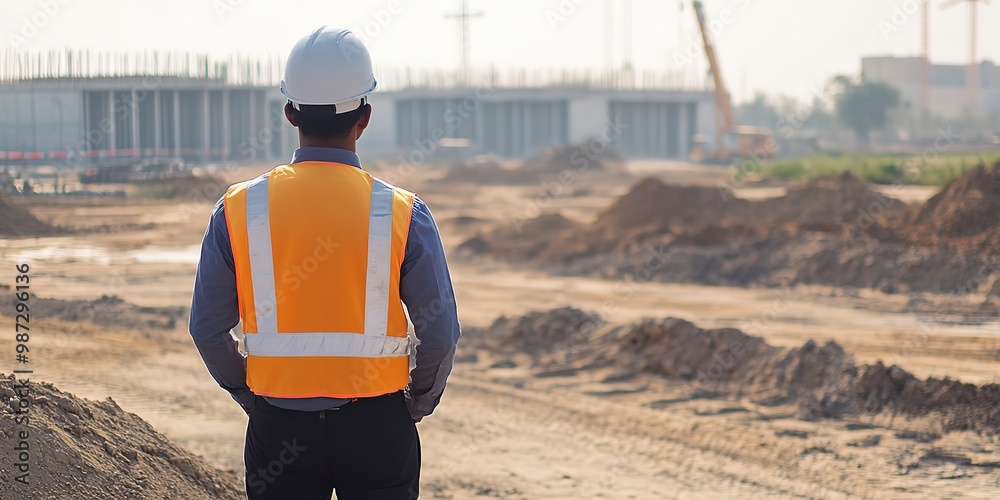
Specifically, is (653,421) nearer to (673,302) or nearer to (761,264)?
(673,302)

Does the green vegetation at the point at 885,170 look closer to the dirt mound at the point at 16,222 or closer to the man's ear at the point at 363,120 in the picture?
the dirt mound at the point at 16,222

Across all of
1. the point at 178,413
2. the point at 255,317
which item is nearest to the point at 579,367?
the point at 178,413

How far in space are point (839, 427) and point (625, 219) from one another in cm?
1413

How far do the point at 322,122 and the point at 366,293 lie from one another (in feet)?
1.38

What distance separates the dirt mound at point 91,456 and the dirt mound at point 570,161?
132 ft

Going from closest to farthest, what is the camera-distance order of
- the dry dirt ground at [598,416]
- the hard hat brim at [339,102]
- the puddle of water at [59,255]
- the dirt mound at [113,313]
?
the hard hat brim at [339,102]
the dry dirt ground at [598,416]
the puddle of water at [59,255]
the dirt mound at [113,313]

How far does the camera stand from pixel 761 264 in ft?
54.5

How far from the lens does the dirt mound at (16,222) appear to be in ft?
21.1

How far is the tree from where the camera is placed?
78562mm

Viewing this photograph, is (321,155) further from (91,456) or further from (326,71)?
(91,456)

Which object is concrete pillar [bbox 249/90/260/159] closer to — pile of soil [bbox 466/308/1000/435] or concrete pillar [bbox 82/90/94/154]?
concrete pillar [bbox 82/90/94/154]

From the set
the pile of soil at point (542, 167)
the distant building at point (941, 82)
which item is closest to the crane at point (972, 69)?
the distant building at point (941, 82)

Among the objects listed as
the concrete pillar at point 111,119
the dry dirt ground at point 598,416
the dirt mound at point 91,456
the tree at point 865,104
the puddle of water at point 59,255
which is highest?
the tree at point 865,104

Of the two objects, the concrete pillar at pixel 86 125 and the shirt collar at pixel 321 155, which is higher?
the concrete pillar at pixel 86 125
